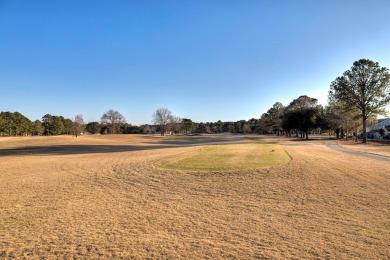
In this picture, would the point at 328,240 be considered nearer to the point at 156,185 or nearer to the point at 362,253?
the point at 362,253

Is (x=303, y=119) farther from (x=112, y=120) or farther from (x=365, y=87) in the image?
(x=112, y=120)

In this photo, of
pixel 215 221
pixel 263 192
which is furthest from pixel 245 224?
pixel 263 192

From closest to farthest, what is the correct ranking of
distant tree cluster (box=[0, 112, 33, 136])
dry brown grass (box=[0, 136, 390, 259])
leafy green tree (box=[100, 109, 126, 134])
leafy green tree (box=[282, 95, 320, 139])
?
dry brown grass (box=[0, 136, 390, 259]) → leafy green tree (box=[282, 95, 320, 139]) → distant tree cluster (box=[0, 112, 33, 136]) → leafy green tree (box=[100, 109, 126, 134])

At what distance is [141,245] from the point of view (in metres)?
6.06

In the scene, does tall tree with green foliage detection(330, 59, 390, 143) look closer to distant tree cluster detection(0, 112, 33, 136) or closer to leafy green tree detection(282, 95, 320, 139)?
leafy green tree detection(282, 95, 320, 139)

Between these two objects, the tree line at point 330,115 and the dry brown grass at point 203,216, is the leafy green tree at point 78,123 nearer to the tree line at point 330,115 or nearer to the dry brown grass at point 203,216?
the tree line at point 330,115

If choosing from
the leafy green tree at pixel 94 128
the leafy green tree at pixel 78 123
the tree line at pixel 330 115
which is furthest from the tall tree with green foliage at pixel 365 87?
the leafy green tree at pixel 94 128

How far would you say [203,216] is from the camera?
818cm

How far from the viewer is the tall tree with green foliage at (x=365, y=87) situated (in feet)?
148

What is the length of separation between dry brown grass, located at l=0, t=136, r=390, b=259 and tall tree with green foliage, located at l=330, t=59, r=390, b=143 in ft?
127

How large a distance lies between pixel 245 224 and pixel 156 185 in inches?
253

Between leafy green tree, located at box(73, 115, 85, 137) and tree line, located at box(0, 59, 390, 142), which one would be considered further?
leafy green tree, located at box(73, 115, 85, 137)

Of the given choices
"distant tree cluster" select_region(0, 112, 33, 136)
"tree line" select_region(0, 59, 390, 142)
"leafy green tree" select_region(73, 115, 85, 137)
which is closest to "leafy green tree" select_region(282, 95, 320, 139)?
"tree line" select_region(0, 59, 390, 142)

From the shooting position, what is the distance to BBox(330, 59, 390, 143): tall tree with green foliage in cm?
4500
